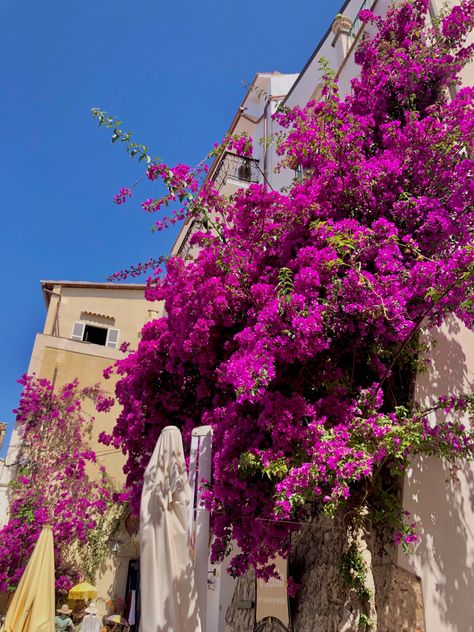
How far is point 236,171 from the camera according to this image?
16.8 meters

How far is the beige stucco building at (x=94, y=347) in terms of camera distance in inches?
601

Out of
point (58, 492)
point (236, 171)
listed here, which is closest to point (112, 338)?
point (58, 492)

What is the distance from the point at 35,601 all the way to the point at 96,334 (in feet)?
40.3

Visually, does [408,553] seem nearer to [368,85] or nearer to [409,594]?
[409,594]

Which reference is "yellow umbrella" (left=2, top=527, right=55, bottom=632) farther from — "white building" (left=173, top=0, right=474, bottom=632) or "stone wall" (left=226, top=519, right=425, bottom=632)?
"white building" (left=173, top=0, right=474, bottom=632)

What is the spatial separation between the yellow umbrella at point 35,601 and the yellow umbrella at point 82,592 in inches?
174

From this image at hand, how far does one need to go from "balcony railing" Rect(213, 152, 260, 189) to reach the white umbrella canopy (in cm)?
1223

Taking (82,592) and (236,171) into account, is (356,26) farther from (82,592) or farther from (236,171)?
(82,592)

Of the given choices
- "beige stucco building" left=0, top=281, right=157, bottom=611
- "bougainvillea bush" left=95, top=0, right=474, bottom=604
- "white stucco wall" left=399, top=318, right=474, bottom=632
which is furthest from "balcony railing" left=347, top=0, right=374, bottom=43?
"beige stucco building" left=0, top=281, right=157, bottom=611

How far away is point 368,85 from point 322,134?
1597 mm

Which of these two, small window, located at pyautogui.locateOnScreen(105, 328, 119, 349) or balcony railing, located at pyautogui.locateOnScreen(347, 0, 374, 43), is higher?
balcony railing, located at pyautogui.locateOnScreen(347, 0, 374, 43)

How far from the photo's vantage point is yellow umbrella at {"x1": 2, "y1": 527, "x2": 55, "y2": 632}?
8547 millimetres

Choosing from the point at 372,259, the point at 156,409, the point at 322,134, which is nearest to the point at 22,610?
the point at 156,409

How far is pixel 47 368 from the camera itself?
55.7ft
